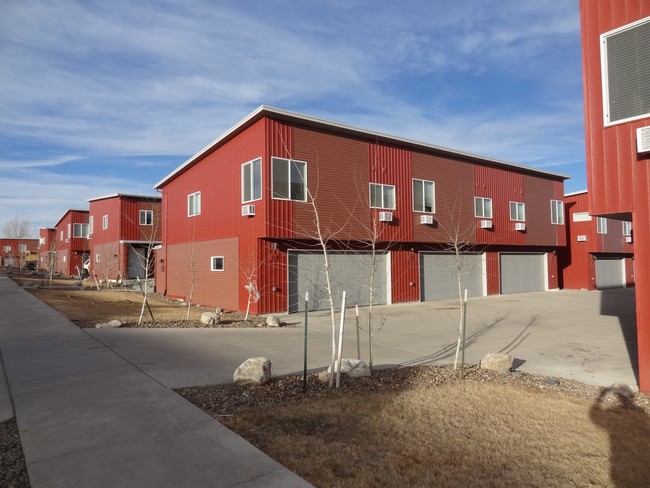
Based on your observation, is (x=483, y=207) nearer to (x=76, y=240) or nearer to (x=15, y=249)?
(x=76, y=240)

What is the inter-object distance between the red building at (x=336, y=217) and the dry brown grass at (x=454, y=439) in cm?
792

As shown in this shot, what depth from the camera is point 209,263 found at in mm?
20141

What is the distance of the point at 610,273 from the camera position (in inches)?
1238

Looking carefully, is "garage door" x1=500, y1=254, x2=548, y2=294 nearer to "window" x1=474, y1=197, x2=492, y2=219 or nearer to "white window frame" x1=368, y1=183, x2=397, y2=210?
"window" x1=474, y1=197, x2=492, y2=219

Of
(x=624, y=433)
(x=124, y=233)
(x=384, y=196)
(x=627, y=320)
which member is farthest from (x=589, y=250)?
(x=124, y=233)

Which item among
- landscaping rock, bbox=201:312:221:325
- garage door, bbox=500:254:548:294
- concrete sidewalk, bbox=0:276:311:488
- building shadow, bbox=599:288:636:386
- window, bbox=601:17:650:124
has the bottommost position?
building shadow, bbox=599:288:636:386

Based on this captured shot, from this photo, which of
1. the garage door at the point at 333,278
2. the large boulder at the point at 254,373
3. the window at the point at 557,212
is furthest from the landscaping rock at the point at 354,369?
the window at the point at 557,212

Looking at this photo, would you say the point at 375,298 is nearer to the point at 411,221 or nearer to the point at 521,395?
the point at 411,221

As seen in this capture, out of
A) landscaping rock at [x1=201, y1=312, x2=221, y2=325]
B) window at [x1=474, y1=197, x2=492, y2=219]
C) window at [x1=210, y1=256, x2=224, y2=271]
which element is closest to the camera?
landscaping rock at [x1=201, y1=312, x2=221, y2=325]

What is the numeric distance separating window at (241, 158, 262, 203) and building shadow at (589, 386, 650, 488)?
1225 centimetres

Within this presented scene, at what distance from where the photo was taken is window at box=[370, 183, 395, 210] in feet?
62.6

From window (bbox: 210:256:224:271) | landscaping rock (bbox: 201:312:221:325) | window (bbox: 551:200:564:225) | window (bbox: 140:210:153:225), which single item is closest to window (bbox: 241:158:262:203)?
window (bbox: 210:256:224:271)

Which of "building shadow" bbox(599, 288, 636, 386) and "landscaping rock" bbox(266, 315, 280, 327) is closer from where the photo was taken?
"building shadow" bbox(599, 288, 636, 386)

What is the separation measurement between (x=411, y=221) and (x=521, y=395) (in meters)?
14.8
